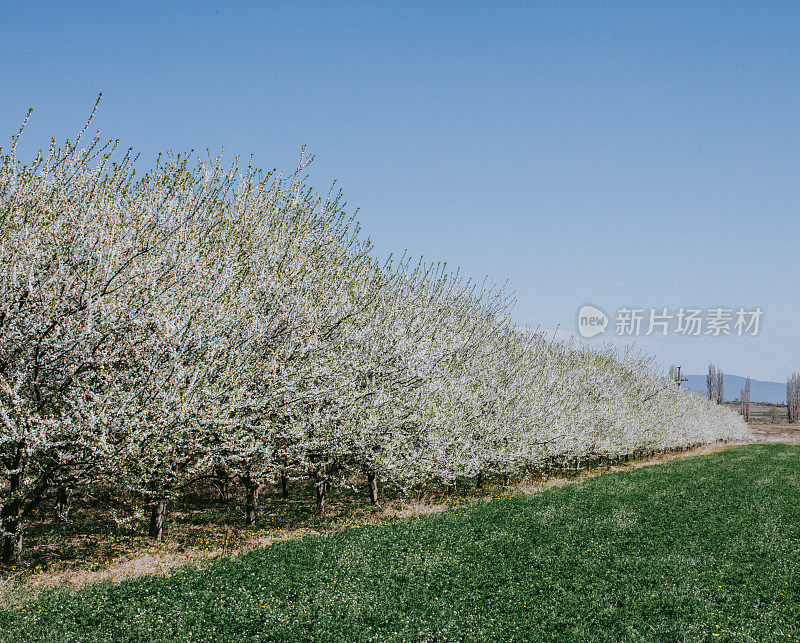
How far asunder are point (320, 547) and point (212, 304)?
7251mm

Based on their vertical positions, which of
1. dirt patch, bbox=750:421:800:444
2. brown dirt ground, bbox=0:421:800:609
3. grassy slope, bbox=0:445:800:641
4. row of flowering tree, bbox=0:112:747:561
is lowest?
dirt patch, bbox=750:421:800:444

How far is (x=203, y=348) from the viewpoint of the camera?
510 inches

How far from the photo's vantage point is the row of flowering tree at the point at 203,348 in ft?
36.4

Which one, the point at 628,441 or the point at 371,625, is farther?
the point at 628,441

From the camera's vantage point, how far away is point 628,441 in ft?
133

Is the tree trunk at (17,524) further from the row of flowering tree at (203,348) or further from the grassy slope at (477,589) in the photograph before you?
the grassy slope at (477,589)

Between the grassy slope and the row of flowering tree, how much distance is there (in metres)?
2.64

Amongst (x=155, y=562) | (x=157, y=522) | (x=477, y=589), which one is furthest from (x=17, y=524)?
(x=477, y=589)

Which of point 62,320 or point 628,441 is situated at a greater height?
point 62,320

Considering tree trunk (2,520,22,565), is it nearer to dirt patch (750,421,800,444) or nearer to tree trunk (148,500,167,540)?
tree trunk (148,500,167,540)

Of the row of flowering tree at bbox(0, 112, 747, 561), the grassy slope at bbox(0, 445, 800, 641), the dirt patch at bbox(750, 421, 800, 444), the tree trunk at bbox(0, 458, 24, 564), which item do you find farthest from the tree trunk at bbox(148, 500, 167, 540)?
the dirt patch at bbox(750, 421, 800, 444)

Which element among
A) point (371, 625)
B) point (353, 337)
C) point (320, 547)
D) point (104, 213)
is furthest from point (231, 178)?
point (371, 625)

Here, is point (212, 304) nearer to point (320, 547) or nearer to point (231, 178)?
point (231, 178)

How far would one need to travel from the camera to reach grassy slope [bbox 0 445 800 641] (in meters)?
9.16
